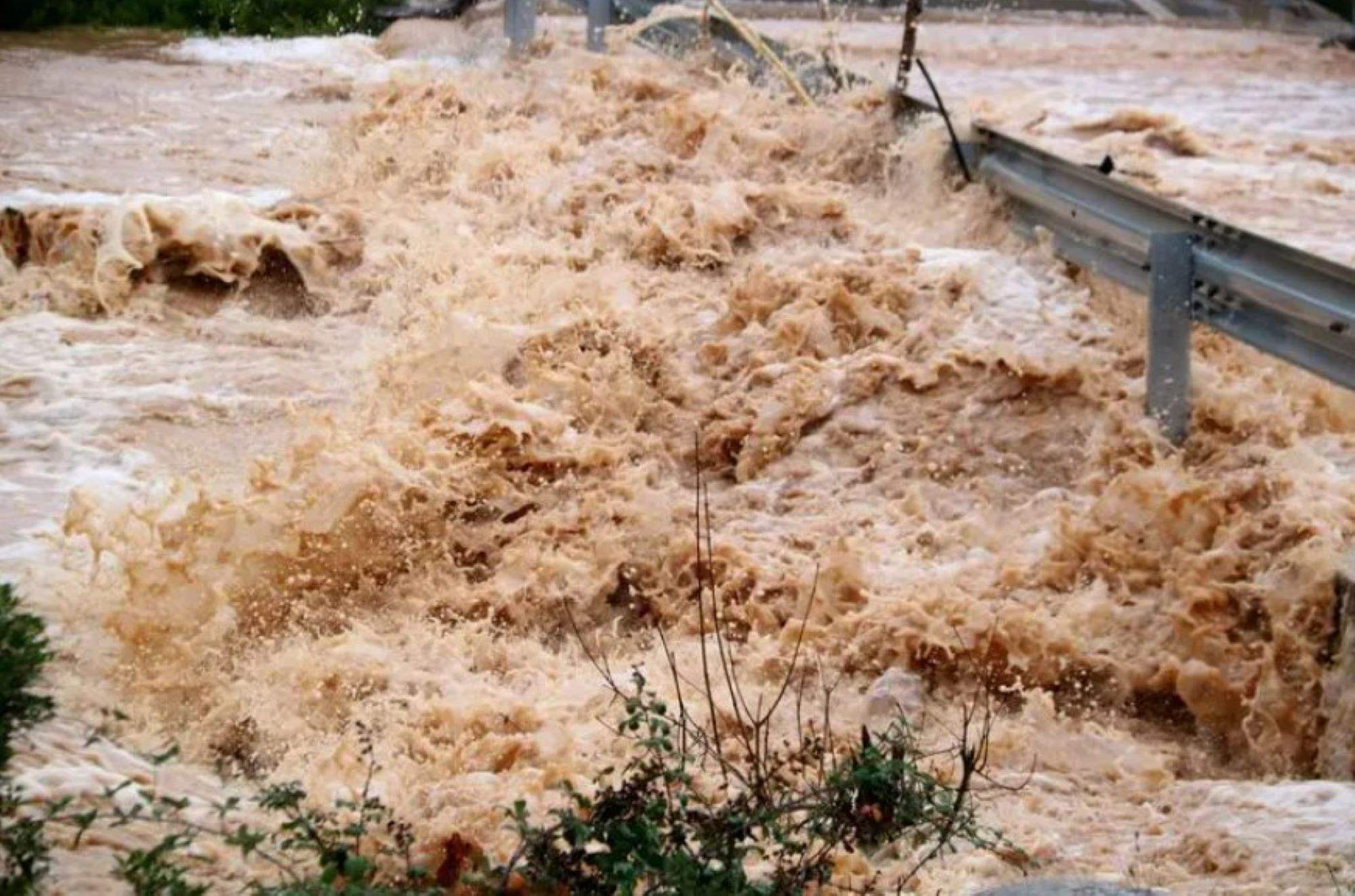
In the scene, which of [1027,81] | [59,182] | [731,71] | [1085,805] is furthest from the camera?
[1027,81]

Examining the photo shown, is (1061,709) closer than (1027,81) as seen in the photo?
Yes

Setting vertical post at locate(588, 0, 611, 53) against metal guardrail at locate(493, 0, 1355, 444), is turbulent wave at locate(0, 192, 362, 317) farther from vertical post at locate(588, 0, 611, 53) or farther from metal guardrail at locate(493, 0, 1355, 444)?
vertical post at locate(588, 0, 611, 53)

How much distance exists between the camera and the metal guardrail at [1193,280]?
275 inches

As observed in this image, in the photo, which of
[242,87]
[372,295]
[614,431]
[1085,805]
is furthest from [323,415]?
[242,87]

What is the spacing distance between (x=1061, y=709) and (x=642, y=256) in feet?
16.1

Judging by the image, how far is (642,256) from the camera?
35.7ft

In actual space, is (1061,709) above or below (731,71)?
below

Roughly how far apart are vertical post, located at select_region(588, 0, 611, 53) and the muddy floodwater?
1984 millimetres

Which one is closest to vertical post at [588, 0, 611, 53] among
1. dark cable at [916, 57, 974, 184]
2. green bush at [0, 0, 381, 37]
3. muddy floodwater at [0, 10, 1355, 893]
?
muddy floodwater at [0, 10, 1355, 893]

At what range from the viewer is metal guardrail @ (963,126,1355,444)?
6.98m

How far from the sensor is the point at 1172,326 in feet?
25.1

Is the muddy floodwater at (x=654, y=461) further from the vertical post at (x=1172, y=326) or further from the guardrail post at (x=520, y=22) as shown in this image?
the guardrail post at (x=520, y=22)

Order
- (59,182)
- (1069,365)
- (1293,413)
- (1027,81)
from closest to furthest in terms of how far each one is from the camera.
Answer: (1293,413), (1069,365), (59,182), (1027,81)

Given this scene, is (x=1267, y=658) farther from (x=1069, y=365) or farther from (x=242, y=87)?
(x=242, y=87)
